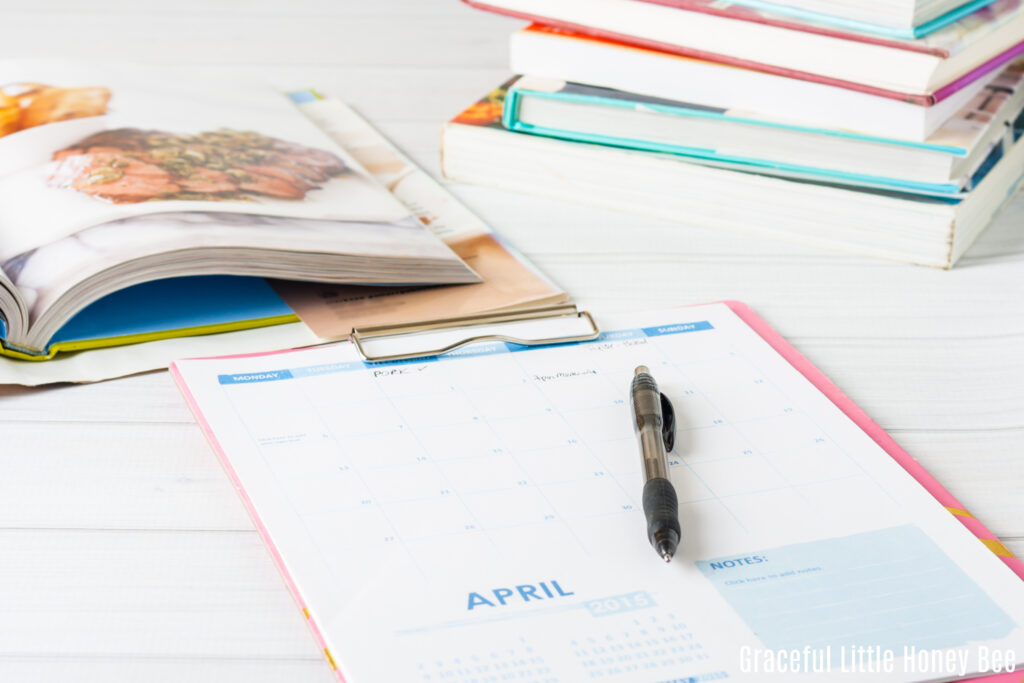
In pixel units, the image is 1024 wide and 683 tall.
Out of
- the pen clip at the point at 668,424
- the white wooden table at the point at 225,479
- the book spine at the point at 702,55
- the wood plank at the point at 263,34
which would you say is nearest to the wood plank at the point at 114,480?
the white wooden table at the point at 225,479

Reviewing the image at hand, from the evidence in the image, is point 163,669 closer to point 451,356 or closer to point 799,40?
point 451,356

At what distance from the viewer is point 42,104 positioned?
86 cm

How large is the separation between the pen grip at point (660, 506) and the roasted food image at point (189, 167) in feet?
1.22

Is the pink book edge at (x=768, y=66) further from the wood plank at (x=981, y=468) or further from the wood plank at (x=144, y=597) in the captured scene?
the wood plank at (x=144, y=597)

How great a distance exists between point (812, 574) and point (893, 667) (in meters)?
0.06

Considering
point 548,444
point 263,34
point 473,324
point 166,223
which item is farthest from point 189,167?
point 263,34

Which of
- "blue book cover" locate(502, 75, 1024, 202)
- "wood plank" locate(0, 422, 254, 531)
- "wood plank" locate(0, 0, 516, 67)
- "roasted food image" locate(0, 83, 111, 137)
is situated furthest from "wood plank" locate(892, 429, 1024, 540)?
"wood plank" locate(0, 0, 516, 67)

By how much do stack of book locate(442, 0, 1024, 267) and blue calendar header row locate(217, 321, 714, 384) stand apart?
0.19m

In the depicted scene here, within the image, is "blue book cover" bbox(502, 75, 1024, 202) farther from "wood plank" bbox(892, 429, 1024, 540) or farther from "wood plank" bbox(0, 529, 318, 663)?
"wood plank" bbox(0, 529, 318, 663)

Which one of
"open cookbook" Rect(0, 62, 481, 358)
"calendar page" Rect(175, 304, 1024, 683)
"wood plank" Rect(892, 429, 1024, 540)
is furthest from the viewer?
"open cookbook" Rect(0, 62, 481, 358)

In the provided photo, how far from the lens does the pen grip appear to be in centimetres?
50

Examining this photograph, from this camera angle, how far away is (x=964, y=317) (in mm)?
764

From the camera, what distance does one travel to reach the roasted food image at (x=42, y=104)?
834 millimetres

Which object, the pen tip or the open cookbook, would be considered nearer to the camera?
the pen tip
